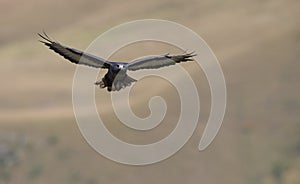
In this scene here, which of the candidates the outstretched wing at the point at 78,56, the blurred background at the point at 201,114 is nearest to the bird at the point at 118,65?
the outstretched wing at the point at 78,56

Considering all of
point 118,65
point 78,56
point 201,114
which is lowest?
point 118,65

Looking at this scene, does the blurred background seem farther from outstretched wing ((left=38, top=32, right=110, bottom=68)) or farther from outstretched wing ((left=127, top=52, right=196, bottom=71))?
outstretched wing ((left=127, top=52, right=196, bottom=71))

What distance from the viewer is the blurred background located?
190 feet

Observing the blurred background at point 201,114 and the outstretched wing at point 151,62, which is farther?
the blurred background at point 201,114

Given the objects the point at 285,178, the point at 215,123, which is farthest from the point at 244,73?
the point at 285,178

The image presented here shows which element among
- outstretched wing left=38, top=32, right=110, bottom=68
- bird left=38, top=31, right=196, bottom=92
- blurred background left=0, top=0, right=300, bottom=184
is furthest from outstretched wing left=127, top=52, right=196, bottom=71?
blurred background left=0, top=0, right=300, bottom=184

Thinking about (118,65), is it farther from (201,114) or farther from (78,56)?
(201,114)

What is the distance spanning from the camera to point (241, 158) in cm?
5872

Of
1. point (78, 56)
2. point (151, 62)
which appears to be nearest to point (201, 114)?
point (78, 56)

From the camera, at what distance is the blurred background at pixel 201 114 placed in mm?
57969

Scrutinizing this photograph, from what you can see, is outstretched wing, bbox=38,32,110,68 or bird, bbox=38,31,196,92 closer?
bird, bbox=38,31,196,92

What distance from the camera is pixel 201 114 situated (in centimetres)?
6244

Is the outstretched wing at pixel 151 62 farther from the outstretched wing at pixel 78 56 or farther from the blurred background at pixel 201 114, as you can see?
the blurred background at pixel 201 114

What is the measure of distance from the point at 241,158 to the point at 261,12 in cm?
3312
